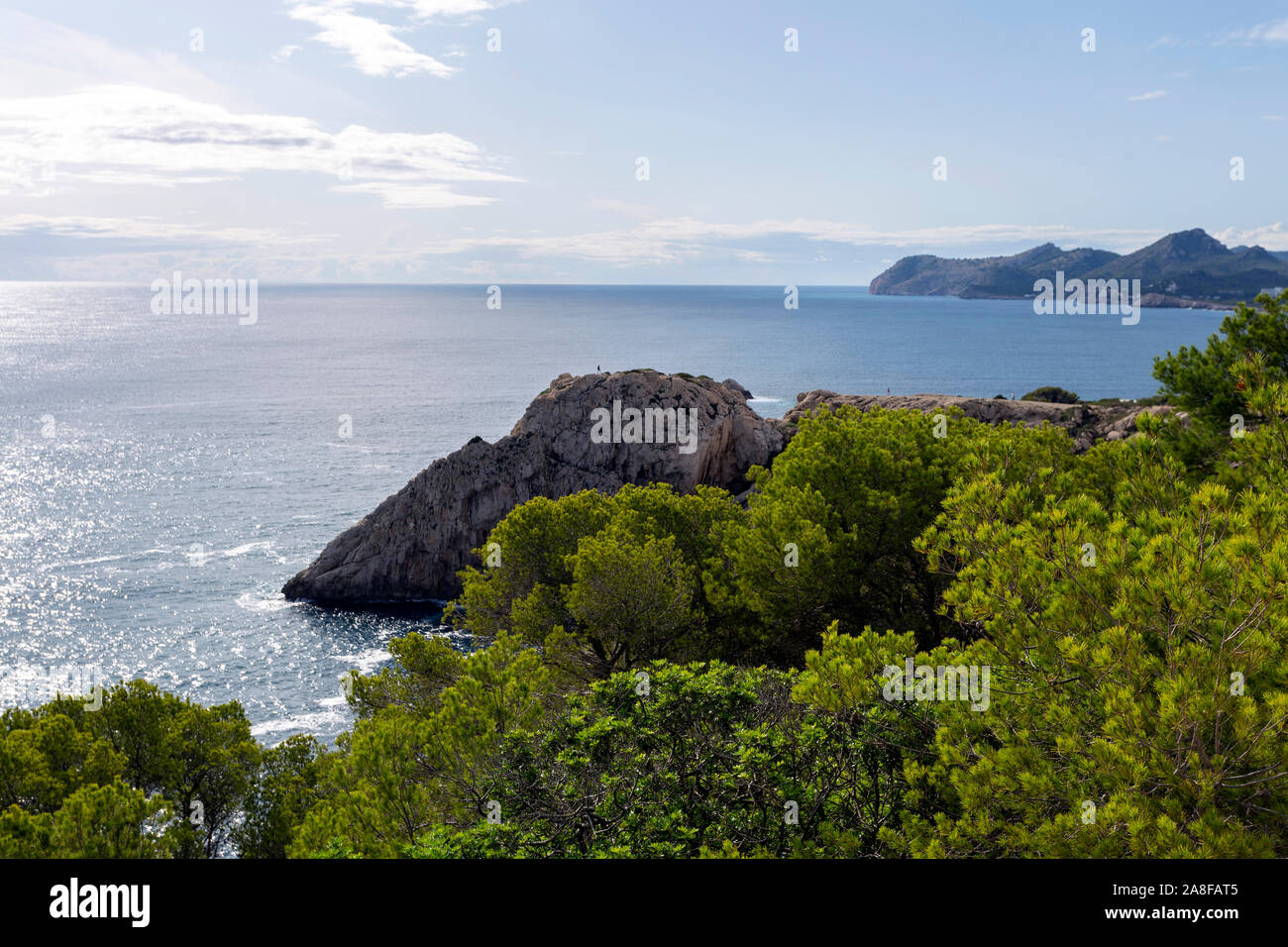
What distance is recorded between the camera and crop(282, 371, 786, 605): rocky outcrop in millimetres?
65500

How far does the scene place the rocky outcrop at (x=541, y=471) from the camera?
215ft

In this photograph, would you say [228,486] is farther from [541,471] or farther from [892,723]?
[892,723]

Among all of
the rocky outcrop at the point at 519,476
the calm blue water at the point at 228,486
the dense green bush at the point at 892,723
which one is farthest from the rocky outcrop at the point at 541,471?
the dense green bush at the point at 892,723

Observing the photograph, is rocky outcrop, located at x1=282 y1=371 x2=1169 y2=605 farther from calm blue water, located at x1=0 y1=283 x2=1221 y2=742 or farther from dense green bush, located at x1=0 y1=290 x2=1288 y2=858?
dense green bush, located at x1=0 y1=290 x2=1288 y2=858

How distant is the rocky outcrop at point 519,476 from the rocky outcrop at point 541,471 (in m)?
0.08

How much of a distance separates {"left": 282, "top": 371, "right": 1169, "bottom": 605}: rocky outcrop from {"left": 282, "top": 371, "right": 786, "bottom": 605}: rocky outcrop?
0.26ft

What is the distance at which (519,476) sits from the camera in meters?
67.6

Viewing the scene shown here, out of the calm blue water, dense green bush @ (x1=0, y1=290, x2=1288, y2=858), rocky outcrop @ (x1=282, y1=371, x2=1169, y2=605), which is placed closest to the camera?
dense green bush @ (x1=0, y1=290, x2=1288, y2=858)

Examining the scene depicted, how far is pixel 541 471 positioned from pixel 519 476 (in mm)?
1796

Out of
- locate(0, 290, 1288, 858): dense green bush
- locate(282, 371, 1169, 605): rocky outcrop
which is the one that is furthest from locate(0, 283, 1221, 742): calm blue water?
locate(0, 290, 1288, 858): dense green bush

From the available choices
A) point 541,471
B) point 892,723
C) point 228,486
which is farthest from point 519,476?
point 892,723
